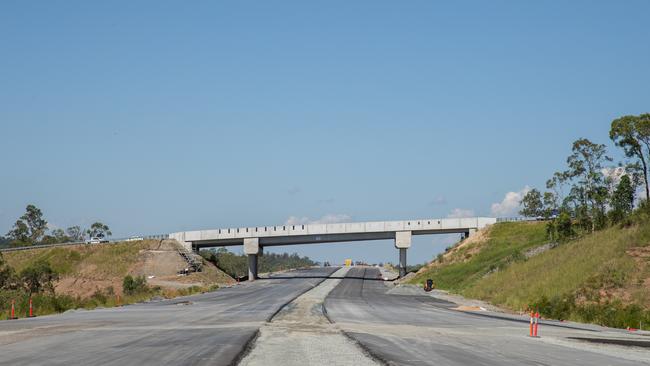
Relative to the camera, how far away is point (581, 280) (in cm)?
5144

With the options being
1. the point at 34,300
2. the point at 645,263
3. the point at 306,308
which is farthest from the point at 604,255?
the point at 34,300

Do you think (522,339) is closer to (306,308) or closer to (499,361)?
(499,361)

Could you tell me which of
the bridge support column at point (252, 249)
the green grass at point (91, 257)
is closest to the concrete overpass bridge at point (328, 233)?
the bridge support column at point (252, 249)

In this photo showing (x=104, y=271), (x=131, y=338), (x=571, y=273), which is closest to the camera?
(x=131, y=338)

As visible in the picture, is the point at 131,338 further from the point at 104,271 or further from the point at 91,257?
the point at 91,257

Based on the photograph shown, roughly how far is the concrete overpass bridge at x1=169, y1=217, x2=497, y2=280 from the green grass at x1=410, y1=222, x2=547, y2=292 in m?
6.40

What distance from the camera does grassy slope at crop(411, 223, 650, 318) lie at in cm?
4822

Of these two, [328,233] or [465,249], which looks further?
[328,233]

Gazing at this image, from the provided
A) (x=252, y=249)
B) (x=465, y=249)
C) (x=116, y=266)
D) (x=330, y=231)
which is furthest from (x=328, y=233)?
(x=116, y=266)

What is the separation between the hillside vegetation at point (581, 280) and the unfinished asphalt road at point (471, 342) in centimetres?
545

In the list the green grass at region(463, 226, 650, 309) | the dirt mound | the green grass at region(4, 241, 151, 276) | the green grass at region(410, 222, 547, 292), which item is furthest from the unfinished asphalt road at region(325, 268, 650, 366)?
the green grass at region(4, 241, 151, 276)

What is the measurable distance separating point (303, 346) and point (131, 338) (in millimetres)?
8054

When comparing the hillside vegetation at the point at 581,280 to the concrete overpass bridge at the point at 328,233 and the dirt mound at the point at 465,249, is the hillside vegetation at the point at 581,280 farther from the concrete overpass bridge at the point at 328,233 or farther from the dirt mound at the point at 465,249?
the concrete overpass bridge at the point at 328,233

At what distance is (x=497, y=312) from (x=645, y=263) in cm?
1152
